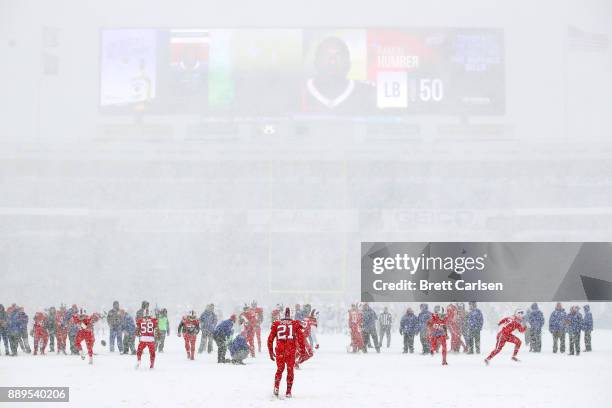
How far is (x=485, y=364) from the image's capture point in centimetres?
1512

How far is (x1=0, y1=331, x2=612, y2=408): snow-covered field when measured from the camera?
10.0 m

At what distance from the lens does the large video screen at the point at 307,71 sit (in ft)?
215

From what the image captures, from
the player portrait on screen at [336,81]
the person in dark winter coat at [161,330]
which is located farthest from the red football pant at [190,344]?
the player portrait on screen at [336,81]

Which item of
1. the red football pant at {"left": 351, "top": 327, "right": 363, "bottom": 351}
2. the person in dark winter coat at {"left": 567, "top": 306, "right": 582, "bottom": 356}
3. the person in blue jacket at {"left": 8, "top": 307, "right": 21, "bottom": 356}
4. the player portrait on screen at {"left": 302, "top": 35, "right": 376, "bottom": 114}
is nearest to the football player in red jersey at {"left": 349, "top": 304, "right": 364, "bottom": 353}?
the red football pant at {"left": 351, "top": 327, "right": 363, "bottom": 351}

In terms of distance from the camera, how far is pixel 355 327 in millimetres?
18812

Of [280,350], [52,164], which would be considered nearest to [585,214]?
[52,164]

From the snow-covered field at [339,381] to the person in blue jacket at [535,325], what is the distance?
1.05 meters

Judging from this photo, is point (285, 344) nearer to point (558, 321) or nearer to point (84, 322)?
point (84, 322)

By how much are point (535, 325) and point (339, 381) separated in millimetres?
7758

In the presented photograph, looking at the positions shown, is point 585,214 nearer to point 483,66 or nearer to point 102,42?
point 483,66

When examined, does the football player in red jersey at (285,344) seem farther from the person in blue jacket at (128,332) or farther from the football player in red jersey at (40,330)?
the football player in red jersey at (40,330)

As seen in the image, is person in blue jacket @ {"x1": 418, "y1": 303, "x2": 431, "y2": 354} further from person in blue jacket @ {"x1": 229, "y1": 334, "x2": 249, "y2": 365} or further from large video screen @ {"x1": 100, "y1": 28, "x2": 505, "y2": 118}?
large video screen @ {"x1": 100, "y1": 28, "x2": 505, "y2": 118}

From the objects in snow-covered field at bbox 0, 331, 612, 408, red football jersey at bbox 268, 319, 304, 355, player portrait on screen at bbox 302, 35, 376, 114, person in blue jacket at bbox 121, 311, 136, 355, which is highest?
player portrait on screen at bbox 302, 35, 376, 114

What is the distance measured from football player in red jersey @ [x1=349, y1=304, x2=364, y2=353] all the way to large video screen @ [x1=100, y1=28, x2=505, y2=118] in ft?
160
